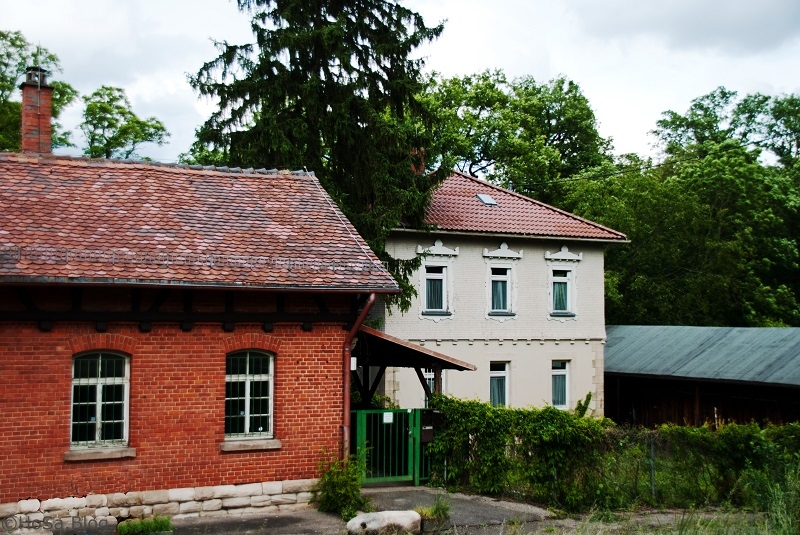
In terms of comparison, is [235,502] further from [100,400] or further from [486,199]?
[486,199]

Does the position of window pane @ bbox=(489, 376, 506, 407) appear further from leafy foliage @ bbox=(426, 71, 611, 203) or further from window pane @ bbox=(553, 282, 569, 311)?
leafy foliage @ bbox=(426, 71, 611, 203)

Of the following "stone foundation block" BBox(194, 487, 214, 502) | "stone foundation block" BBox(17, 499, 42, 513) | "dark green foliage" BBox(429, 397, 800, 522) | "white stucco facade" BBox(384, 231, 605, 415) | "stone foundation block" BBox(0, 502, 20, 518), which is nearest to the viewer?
"stone foundation block" BBox(0, 502, 20, 518)

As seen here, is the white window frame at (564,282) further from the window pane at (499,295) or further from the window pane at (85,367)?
the window pane at (85,367)

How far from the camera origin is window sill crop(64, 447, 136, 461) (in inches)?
523

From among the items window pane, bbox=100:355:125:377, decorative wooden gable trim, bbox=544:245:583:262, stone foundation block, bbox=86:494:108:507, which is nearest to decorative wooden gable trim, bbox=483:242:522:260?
decorative wooden gable trim, bbox=544:245:583:262

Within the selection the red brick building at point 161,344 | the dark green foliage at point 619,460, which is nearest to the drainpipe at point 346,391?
the red brick building at point 161,344

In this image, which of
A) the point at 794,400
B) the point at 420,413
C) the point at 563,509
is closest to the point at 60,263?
the point at 420,413

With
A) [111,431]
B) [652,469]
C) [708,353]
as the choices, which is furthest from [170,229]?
[708,353]

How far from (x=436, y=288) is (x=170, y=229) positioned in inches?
490

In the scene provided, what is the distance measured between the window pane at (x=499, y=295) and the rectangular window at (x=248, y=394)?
524 inches

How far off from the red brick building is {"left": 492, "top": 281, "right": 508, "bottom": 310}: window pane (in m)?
11.7

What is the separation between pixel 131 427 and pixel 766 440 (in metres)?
10.1

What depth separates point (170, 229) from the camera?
1511 cm

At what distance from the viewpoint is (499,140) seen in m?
42.0
